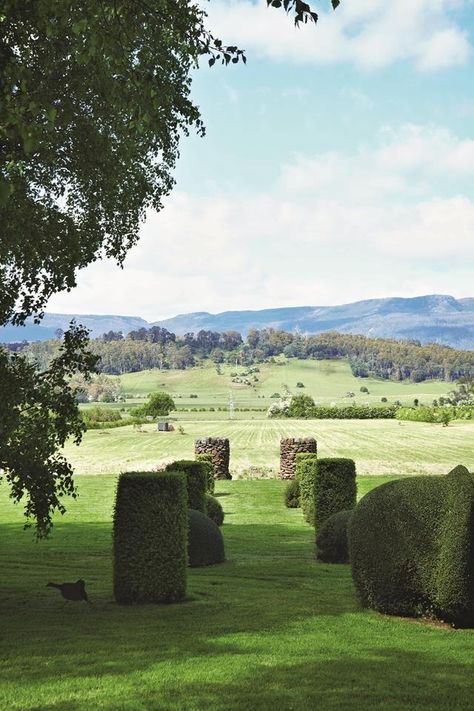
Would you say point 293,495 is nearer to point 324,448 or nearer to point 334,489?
point 334,489

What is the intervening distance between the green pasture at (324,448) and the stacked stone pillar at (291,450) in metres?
4.18

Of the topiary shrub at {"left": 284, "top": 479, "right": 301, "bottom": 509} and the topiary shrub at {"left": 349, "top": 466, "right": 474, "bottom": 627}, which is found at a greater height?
the topiary shrub at {"left": 349, "top": 466, "right": 474, "bottom": 627}

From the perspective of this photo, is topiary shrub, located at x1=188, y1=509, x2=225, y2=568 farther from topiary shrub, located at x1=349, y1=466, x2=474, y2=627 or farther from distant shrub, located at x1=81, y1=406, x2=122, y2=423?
distant shrub, located at x1=81, y1=406, x2=122, y2=423

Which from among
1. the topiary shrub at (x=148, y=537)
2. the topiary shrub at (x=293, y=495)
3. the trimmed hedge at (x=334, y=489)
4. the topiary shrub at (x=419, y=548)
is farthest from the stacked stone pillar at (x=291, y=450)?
the topiary shrub at (x=419, y=548)

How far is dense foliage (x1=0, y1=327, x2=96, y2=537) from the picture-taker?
47.1 feet

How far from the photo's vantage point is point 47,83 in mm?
14125

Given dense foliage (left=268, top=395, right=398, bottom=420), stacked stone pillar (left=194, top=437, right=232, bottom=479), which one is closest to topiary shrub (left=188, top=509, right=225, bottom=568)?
stacked stone pillar (left=194, top=437, right=232, bottom=479)

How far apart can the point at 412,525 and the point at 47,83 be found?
1053cm

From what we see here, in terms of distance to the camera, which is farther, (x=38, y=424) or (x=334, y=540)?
(x=334, y=540)

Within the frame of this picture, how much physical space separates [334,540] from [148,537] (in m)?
7.82

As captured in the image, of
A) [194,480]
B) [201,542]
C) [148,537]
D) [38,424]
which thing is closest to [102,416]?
[194,480]

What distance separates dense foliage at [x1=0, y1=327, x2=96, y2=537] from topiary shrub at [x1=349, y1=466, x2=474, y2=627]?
569 cm

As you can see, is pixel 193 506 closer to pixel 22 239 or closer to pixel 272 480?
pixel 22 239

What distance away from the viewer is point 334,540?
21.1 m
